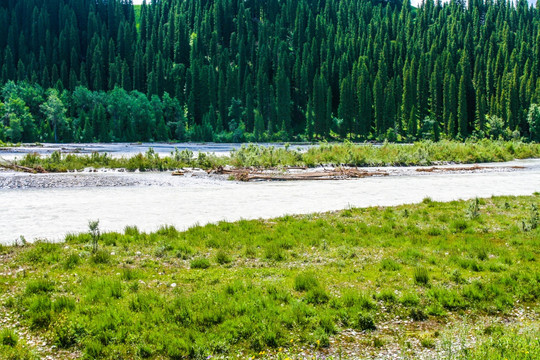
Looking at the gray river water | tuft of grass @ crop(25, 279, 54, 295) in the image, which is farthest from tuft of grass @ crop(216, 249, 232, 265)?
the gray river water

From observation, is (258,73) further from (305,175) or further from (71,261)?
(71,261)

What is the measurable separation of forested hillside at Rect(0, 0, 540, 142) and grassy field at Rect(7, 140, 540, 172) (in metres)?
57.3

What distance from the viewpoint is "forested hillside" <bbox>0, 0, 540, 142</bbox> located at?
114m

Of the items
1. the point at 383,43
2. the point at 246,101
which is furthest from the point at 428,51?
the point at 246,101

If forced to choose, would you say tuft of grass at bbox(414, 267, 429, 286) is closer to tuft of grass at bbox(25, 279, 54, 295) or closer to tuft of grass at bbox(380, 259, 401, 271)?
tuft of grass at bbox(380, 259, 401, 271)

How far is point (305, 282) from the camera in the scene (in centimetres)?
935

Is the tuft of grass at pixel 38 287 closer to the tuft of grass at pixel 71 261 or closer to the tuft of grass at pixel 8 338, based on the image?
the tuft of grass at pixel 71 261

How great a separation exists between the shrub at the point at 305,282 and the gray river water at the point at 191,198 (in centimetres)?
765

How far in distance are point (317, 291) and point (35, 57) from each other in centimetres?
17437

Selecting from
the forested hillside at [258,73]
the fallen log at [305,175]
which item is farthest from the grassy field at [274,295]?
the forested hillside at [258,73]

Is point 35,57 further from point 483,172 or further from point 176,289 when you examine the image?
point 176,289

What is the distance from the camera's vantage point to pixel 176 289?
9156mm

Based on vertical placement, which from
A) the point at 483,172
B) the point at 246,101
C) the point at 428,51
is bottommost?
the point at 483,172

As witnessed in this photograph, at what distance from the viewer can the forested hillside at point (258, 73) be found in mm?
114500
